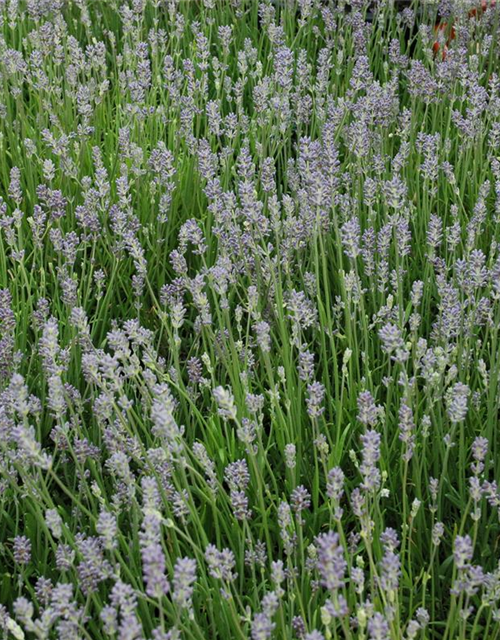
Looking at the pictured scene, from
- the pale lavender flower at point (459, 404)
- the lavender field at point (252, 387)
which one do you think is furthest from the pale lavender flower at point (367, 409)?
the pale lavender flower at point (459, 404)

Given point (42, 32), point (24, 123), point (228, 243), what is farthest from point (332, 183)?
point (42, 32)

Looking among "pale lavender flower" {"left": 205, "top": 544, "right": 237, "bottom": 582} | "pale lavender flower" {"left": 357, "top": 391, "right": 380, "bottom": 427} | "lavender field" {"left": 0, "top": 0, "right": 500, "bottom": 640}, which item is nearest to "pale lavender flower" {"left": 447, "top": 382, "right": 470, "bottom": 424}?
"lavender field" {"left": 0, "top": 0, "right": 500, "bottom": 640}

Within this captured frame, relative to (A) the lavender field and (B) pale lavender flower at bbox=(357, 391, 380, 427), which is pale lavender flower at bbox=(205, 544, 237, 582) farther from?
(B) pale lavender flower at bbox=(357, 391, 380, 427)

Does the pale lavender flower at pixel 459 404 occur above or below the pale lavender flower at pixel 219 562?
above

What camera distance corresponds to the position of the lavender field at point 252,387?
175cm

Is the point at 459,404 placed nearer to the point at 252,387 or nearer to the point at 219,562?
the point at 219,562

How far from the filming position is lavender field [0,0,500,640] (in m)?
1.75

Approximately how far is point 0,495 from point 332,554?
1071 mm

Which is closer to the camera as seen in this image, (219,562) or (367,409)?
(219,562)

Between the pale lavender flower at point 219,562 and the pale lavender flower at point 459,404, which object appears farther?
the pale lavender flower at point 459,404

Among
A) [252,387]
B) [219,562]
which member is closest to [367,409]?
[219,562]

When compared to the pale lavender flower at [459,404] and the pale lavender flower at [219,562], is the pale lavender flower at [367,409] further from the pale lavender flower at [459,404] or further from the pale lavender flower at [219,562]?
the pale lavender flower at [219,562]

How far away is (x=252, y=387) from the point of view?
2.61m

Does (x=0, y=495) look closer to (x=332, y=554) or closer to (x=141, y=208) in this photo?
(x=332, y=554)
